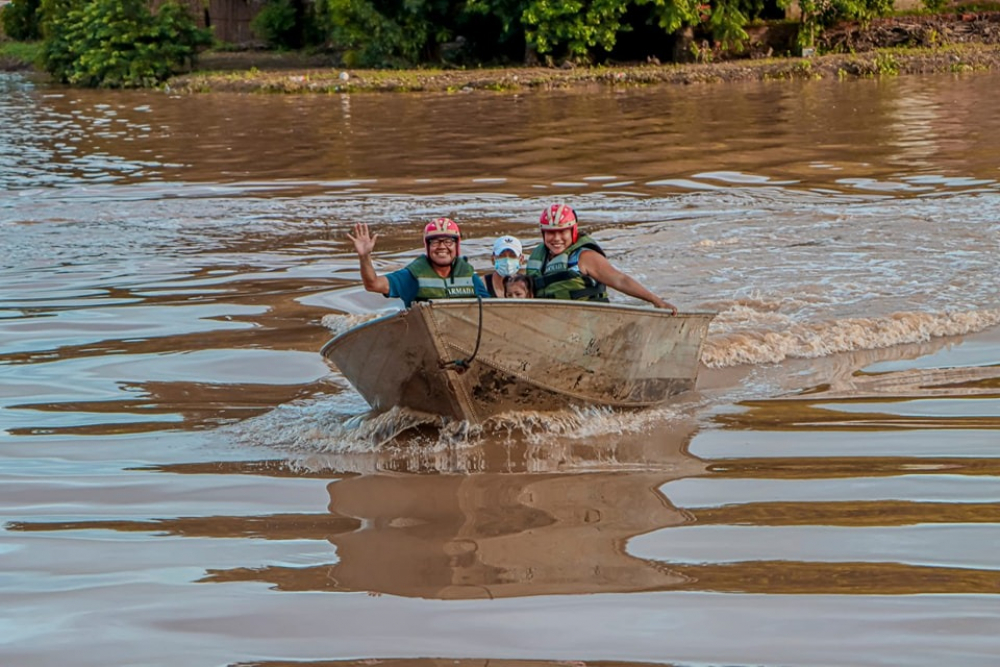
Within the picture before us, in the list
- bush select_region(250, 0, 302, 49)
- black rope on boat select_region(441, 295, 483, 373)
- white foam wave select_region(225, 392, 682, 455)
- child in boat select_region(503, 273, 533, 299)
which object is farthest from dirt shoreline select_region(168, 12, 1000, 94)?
black rope on boat select_region(441, 295, 483, 373)

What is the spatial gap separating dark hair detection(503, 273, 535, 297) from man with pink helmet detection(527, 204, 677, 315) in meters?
0.04

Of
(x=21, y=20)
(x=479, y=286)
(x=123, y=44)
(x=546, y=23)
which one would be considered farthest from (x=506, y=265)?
(x=21, y=20)

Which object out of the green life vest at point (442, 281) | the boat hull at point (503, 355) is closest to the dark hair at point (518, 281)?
the green life vest at point (442, 281)

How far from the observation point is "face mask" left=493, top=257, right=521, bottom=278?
8984 millimetres

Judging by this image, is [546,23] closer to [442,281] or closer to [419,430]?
[442,281]

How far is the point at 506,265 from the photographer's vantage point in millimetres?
9008

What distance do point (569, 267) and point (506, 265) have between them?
0.41 m

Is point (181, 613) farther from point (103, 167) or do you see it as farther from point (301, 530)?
point (103, 167)

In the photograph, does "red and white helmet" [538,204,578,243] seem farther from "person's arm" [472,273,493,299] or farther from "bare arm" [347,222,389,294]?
"bare arm" [347,222,389,294]

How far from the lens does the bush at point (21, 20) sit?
194 ft

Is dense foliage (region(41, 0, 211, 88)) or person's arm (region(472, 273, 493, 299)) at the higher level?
dense foliage (region(41, 0, 211, 88))

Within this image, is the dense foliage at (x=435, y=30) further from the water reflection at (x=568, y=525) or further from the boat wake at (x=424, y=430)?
the water reflection at (x=568, y=525)

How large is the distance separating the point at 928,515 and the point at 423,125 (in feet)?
71.1

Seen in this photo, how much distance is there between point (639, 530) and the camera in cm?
614
